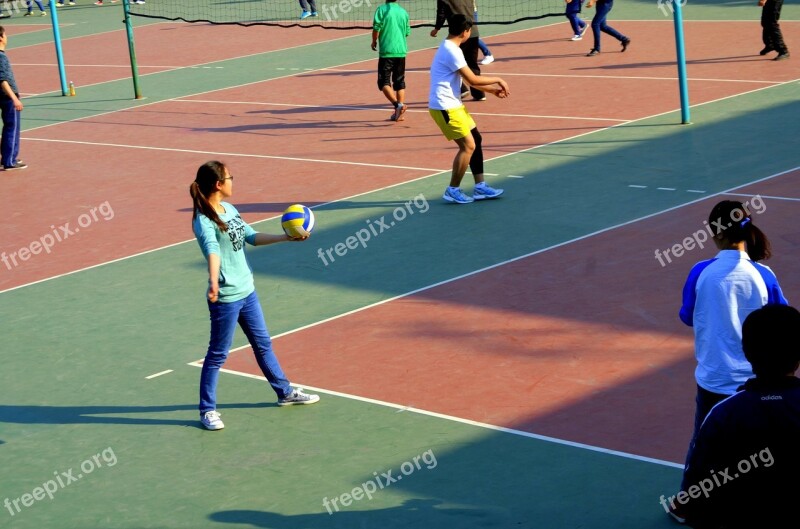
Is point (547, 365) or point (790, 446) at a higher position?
point (790, 446)

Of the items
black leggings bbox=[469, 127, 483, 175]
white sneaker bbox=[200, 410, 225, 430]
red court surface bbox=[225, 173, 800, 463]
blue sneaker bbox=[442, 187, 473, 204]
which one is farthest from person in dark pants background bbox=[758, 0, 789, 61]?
white sneaker bbox=[200, 410, 225, 430]

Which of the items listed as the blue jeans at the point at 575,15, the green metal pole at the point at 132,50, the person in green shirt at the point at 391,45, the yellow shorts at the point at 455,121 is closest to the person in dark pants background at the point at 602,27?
the blue jeans at the point at 575,15

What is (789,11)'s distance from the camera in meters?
26.5

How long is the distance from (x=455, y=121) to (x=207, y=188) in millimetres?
5764

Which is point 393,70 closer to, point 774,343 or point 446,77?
point 446,77

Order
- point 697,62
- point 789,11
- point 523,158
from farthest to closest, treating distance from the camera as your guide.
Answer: point 789,11 → point 697,62 → point 523,158

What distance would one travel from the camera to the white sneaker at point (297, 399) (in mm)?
8961

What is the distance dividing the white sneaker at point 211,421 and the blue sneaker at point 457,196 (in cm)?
608

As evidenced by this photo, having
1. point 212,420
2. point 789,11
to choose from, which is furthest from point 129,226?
point 789,11

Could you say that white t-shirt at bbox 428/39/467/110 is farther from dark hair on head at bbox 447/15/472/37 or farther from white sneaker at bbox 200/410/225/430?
white sneaker at bbox 200/410/225/430

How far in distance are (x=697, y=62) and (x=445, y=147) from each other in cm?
669

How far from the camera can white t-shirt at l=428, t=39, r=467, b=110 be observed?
13.8m

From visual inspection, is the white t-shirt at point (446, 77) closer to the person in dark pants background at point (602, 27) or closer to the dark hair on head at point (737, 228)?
the dark hair on head at point (737, 228)

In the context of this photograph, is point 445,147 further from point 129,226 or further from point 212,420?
point 212,420
